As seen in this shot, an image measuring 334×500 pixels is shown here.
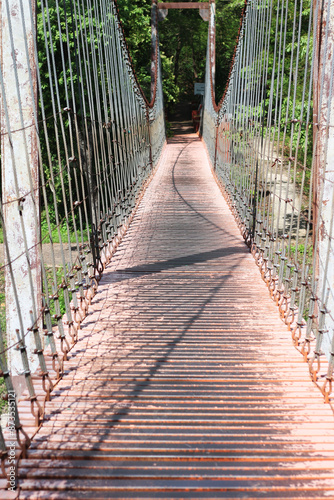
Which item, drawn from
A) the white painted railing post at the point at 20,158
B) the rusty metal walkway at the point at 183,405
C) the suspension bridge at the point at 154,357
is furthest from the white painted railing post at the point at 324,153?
the white painted railing post at the point at 20,158

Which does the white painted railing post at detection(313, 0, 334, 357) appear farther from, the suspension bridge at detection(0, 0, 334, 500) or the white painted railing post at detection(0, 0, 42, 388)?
the white painted railing post at detection(0, 0, 42, 388)

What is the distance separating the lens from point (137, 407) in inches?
64.0

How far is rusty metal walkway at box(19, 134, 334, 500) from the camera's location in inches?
51.7

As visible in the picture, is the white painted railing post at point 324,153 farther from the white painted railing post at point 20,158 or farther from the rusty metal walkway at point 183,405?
the white painted railing post at point 20,158

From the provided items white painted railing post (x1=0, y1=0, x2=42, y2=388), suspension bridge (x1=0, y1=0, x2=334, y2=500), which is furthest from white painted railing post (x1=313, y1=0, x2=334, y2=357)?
white painted railing post (x1=0, y1=0, x2=42, y2=388)

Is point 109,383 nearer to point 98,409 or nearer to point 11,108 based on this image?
point 98,409

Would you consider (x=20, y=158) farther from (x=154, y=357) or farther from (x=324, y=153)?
(x=324, y=153)

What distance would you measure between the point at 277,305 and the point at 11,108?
1.56m

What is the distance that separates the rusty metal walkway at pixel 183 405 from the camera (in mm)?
1313

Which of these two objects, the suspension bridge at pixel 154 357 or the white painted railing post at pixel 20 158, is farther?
the white painted railing post at pixel 20 158

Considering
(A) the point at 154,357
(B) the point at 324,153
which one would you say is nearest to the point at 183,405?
(A) the point at 154,357

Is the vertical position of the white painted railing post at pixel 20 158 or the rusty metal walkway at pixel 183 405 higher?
the white painted railing post at pixel 20 158

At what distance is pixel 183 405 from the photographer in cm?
165

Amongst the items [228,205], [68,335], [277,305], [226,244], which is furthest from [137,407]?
[228,205]
